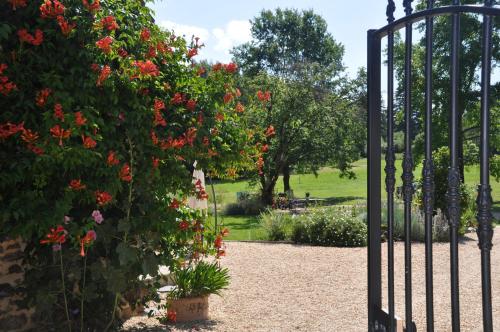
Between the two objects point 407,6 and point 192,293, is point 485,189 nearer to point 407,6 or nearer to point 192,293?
point 407,6

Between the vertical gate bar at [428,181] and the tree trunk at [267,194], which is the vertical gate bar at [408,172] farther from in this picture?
the tree trunk at [267,194]

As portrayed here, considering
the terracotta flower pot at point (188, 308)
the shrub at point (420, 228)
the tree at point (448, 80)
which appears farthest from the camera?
the tree at point (448, 80)

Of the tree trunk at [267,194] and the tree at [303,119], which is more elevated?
the tree at [303,119]

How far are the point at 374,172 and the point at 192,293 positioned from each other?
10.9 ft

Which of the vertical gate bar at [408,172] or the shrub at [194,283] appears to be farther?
the shrub at [194,283]

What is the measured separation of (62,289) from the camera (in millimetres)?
4152

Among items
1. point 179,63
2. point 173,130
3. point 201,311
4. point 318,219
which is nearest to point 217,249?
point 201,311

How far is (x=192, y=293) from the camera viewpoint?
5.48 m

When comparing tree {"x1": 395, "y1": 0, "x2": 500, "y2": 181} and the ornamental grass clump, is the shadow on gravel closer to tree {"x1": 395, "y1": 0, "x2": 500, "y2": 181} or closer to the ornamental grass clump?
the ornamental grass clump

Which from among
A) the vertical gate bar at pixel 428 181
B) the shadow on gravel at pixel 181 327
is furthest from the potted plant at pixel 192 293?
the vertical gate bar at pixel 428 181

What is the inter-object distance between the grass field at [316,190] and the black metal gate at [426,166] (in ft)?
29.9

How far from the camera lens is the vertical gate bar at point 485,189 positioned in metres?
1.85

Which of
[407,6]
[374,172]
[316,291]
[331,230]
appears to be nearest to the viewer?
[407,6]

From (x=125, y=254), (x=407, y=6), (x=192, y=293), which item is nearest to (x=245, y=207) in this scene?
(x=192, y=293)
